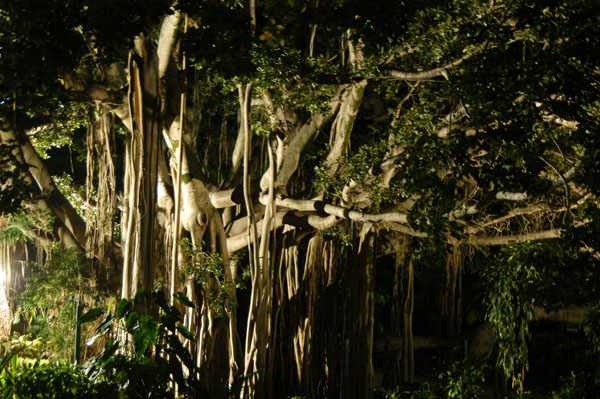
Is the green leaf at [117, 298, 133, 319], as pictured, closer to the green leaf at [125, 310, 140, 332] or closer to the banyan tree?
the green leaf at [125, 310, 140, 332]

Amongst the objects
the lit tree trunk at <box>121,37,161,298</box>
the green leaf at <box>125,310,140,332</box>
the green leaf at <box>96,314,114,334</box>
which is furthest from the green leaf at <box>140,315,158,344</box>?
the lit tree trunk at <box>121,37,161,298</box>

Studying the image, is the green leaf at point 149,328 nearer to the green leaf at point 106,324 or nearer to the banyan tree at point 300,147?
the green leaf at point 106,324

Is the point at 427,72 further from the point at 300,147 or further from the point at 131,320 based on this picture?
the point at 131,320

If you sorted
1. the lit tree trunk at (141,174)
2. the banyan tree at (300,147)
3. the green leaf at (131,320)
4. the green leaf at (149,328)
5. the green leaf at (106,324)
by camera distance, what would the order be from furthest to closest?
the lit tree trunk at (141,174), the banyan tree at (300,147), the green leaf at (106,324), the green leaf at (131,320), the green leaf at (149,328)

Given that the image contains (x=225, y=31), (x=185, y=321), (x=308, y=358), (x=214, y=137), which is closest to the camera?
(x=225, y=31)

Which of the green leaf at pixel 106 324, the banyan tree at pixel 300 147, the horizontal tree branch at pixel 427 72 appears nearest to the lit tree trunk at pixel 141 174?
the banyan tree at pixel 300 147

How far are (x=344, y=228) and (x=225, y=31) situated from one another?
8.38 ft

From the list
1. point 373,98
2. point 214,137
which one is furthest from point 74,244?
point 373,98

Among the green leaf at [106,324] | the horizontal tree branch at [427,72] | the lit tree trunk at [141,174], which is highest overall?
the horizontal tree branch at [427,72]

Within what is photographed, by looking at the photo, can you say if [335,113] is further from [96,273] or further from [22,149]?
[22,149]

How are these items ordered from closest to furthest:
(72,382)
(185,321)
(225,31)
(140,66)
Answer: (72,382), (225,31), (140,66), (185,321)

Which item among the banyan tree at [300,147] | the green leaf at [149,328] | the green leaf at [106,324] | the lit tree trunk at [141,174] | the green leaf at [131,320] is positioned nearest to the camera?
the green leaf at [149,328]

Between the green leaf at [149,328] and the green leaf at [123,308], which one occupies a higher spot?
the green leaf at [123,308]

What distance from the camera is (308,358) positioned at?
5645 mm
